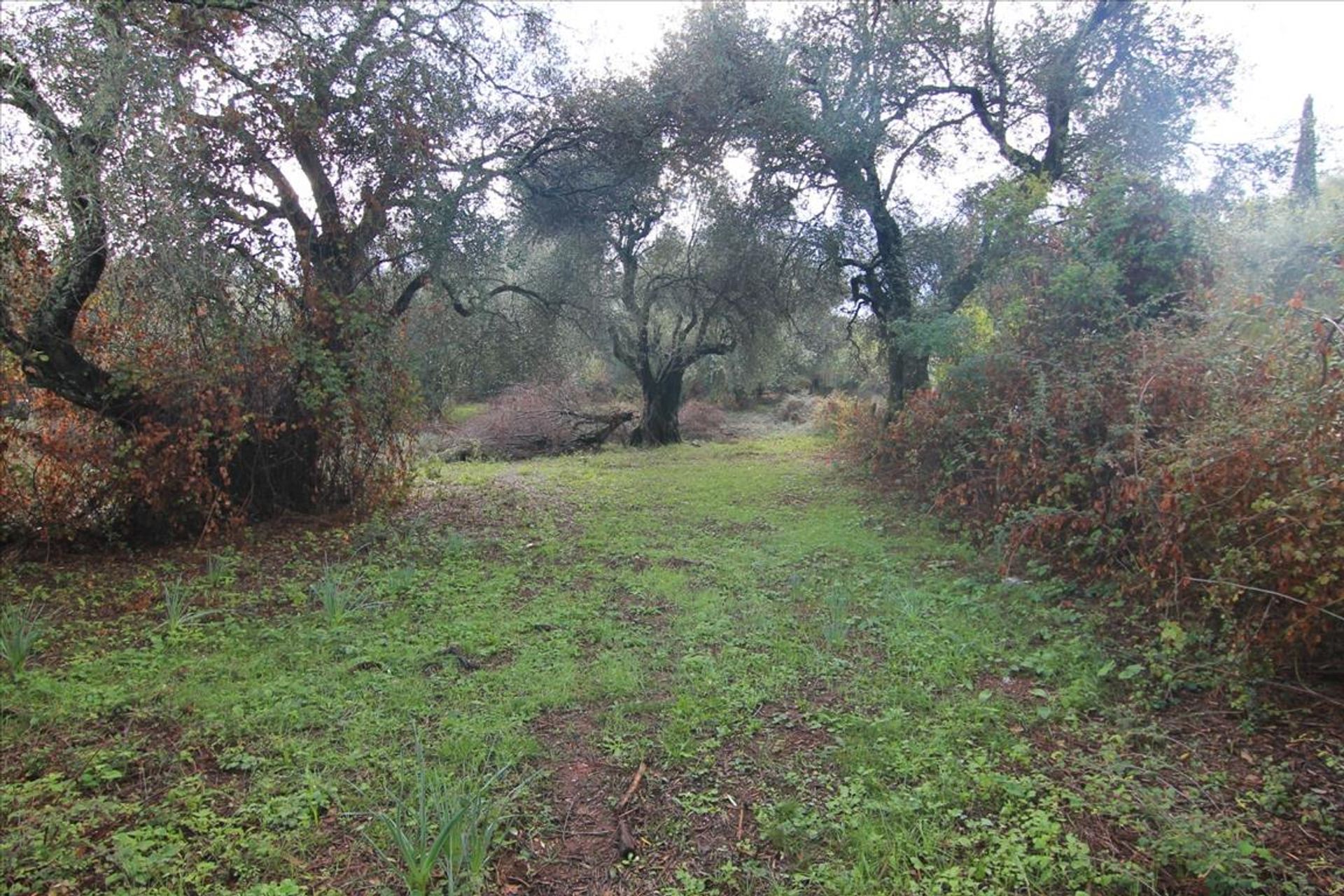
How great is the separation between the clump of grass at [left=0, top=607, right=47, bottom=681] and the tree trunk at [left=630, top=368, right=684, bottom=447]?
13.4 m

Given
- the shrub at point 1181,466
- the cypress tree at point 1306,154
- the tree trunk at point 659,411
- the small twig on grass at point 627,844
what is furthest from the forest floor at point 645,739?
the tree trunk at point 659,411

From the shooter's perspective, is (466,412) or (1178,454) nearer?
(1178,454)

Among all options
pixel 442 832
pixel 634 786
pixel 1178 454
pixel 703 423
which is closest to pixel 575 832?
pixel 634 786

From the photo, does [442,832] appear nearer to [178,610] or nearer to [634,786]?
[634,786]

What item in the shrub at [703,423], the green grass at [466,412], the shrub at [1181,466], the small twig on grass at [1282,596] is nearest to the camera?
the small twig on grass at [1282,596]

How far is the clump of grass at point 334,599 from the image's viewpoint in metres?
4.68

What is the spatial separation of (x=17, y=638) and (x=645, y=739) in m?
3.33

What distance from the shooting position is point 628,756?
3145mm

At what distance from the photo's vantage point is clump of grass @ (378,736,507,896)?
7.35 feet

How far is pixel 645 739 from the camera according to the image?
10.7 ft

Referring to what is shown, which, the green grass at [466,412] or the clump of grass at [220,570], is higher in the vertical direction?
the green grass at [466,412]

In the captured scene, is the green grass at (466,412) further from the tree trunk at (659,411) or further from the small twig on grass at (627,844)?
the small twig on grass at (627,844)

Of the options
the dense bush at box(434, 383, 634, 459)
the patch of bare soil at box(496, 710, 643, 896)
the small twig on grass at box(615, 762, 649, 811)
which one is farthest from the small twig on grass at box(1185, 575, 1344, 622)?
the dense bush at box(434, 383, 634, 459)

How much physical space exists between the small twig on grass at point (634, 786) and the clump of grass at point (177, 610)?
3140 millimetres
